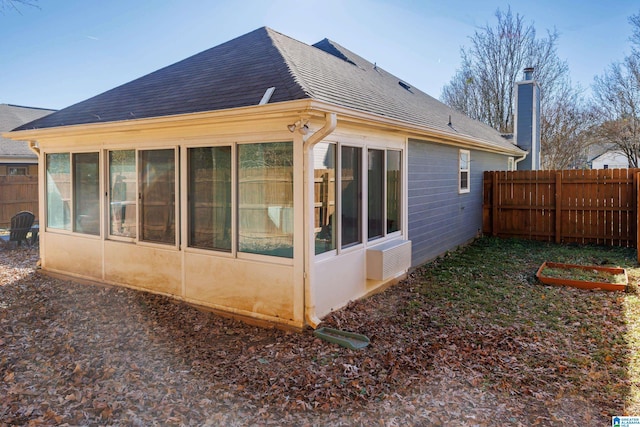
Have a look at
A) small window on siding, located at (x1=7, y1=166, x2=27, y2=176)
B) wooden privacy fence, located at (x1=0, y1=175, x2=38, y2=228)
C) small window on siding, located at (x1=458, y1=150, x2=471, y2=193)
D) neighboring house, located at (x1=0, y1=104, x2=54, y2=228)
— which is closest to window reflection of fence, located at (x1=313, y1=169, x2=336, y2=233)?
small window on siding, located at (x1=458, y1=150, x2=471, y2=193)

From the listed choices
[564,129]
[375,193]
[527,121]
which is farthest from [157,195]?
[564,129]

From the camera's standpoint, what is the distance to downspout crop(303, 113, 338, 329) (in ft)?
15.7

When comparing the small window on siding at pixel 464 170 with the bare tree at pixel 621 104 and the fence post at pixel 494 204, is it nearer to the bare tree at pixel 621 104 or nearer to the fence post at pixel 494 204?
the fence post at pixel 494 204

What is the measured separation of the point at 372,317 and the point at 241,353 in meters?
1.76

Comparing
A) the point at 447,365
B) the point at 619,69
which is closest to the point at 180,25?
the point at 447,365

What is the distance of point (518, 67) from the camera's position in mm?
25281

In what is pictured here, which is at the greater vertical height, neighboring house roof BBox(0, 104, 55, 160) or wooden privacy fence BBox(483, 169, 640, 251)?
neighboring house roof BBox(0, 104, 55, 160)

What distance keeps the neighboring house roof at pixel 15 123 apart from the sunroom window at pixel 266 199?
1221 centimetres

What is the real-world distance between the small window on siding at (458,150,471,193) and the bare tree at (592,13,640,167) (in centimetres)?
1447

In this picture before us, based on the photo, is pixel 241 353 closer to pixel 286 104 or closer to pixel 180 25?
pixel 286 104

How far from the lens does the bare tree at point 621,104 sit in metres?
20.2

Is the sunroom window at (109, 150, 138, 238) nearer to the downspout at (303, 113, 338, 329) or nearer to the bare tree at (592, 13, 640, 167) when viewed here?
the downspout at (303, 113, 338, 329)

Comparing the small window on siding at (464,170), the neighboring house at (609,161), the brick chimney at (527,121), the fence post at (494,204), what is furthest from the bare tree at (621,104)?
the small window on siding at (464,170)

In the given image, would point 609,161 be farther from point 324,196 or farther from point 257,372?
point 257,372
